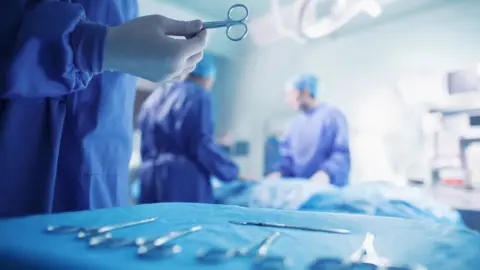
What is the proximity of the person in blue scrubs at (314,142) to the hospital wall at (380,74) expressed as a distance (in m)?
0.66

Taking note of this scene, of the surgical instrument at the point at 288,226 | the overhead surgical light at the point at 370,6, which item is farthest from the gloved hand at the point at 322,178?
the surgical instrument at the point at 288,226

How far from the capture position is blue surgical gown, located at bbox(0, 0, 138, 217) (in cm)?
51

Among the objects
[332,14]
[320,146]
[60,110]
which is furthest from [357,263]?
[332,14]

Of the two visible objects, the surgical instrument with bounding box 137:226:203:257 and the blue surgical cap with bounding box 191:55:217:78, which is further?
the blue surgical cap with bounding box 191:55:217:78

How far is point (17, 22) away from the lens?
0.52 m

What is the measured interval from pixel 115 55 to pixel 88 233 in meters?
0.26

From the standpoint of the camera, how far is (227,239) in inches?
17.1

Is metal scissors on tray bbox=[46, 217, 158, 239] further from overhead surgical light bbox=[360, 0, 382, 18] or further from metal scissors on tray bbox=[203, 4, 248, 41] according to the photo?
overhead surgical light bbox=[360, 0, 382, 18]

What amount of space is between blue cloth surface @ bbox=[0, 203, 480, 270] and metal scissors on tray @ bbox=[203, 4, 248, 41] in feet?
0.99

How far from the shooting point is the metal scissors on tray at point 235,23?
2.04 ft

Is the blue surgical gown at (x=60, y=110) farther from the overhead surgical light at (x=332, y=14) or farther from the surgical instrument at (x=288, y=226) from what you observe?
the overhead surgical light at (x=332, y=14)

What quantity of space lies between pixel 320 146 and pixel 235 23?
1.76 metres

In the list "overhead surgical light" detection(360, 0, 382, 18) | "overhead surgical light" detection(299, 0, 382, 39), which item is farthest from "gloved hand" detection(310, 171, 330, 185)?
"overhead surgical light" detection(360, 0, 382, 18)

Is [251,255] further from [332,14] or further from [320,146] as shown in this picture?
[332,14]
